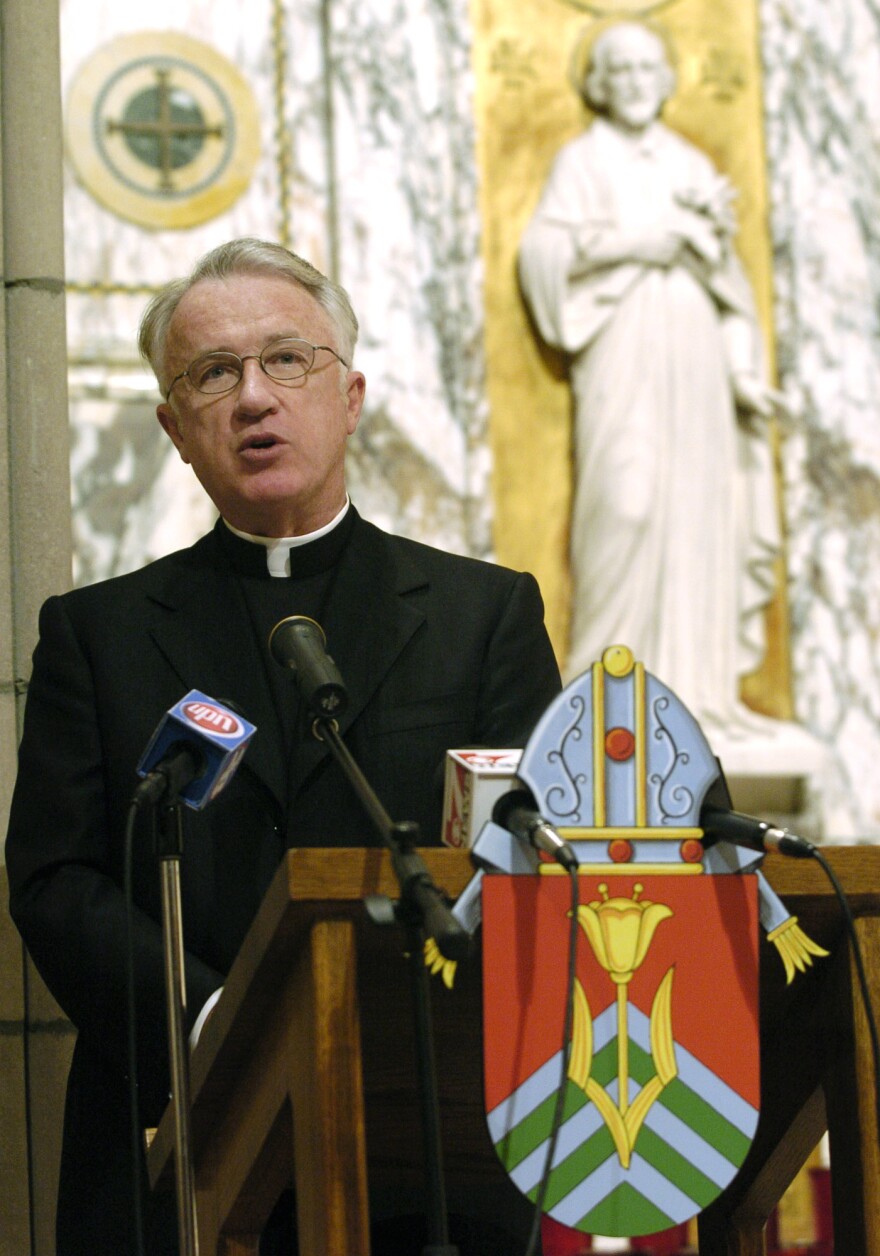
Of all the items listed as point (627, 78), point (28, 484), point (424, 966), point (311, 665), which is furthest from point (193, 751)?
point (627, 78)

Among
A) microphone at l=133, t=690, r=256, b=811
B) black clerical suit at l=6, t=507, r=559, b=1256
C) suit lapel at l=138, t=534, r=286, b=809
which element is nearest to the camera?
microphone at l=133, t=690, r=256, b=811

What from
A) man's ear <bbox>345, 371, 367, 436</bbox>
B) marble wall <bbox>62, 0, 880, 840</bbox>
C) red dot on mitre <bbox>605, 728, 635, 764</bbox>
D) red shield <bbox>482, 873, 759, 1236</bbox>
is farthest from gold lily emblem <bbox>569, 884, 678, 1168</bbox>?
marble wall <bbox>62, 0, 880, 840</bbox>

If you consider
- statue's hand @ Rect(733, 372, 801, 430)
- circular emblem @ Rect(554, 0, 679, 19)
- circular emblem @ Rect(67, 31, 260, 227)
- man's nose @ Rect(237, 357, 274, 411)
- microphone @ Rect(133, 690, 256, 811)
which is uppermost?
circular emblem @ Rect(554, 0, 679, 19)

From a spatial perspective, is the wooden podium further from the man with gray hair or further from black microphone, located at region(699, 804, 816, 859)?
the man with gray hair

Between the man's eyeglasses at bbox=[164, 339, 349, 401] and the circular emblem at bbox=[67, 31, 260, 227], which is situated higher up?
the circular emblem at bbox=[67, 31, 260, 227]

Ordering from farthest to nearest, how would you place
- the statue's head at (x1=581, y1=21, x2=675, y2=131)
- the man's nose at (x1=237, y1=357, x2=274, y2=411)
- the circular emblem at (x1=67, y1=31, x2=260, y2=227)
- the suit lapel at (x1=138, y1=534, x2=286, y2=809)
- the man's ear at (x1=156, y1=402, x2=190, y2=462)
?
the statue's head at (x1=581, y1=21, x2=675, y2=131), the circular emblem at (x1=67, y1=31, x2=260, y2=227), the man's ear at (x1=156, y1=402, x2=190, y2=462), the man's nose at (x1=237, y1=357, x2=274, y2=411), the suit lapel at (x1=138, y1=534, x2=286, y2=809)

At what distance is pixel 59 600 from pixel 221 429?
38 centimetres

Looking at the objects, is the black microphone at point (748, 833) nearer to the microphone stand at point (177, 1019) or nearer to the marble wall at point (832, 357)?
the microphone stand at point (177, 1019)

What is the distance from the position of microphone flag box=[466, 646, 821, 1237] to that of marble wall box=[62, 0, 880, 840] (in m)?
4.62

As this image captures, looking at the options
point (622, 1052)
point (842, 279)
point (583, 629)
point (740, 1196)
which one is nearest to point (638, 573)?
point (583, 629)

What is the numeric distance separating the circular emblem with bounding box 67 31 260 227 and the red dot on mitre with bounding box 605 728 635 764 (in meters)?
5.10

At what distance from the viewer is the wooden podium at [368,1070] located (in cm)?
187

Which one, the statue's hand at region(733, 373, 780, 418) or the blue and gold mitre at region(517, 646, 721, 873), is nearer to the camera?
the blue and gold mitre at region(517, 646, 721, 873)

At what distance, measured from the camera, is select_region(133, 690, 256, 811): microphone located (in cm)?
213
